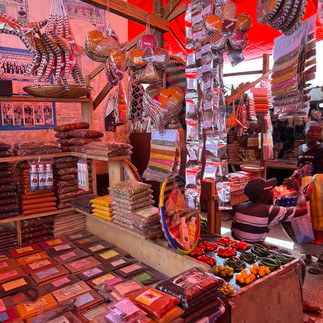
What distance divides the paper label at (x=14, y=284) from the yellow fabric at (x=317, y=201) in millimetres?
2744

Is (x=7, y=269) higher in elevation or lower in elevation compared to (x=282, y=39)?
lower

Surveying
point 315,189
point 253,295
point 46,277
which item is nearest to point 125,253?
point 46,277

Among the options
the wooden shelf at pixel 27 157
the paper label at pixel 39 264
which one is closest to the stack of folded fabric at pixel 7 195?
the wooden shelf at pixel 27 157

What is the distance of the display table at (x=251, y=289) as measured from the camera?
1515mm

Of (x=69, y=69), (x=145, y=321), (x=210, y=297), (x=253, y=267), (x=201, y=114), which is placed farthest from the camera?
(x=69, y=69)

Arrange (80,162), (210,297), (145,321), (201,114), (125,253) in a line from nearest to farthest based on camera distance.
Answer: (145,321)
(210,297)
(201,114)
(125,253)
(80,162)

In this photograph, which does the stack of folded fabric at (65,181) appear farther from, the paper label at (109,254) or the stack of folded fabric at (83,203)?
the paper label at (109,254)

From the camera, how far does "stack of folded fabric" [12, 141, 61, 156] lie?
2.48 m

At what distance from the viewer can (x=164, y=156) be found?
1.56 metres

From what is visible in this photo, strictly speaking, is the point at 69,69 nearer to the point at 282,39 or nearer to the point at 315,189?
the point at 282,39

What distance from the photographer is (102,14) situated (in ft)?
12.3

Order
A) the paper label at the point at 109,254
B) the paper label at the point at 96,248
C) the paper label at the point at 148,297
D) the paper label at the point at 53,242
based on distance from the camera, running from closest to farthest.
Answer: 1. the paper label at the point at 148,297
2. the paper label at the point at 109,254
3. the paper label at the point at 96,248
4. the paper label at the point at 53,242

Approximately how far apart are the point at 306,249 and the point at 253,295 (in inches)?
79.2

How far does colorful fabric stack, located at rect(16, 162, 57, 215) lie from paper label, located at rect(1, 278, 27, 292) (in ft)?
2.87
